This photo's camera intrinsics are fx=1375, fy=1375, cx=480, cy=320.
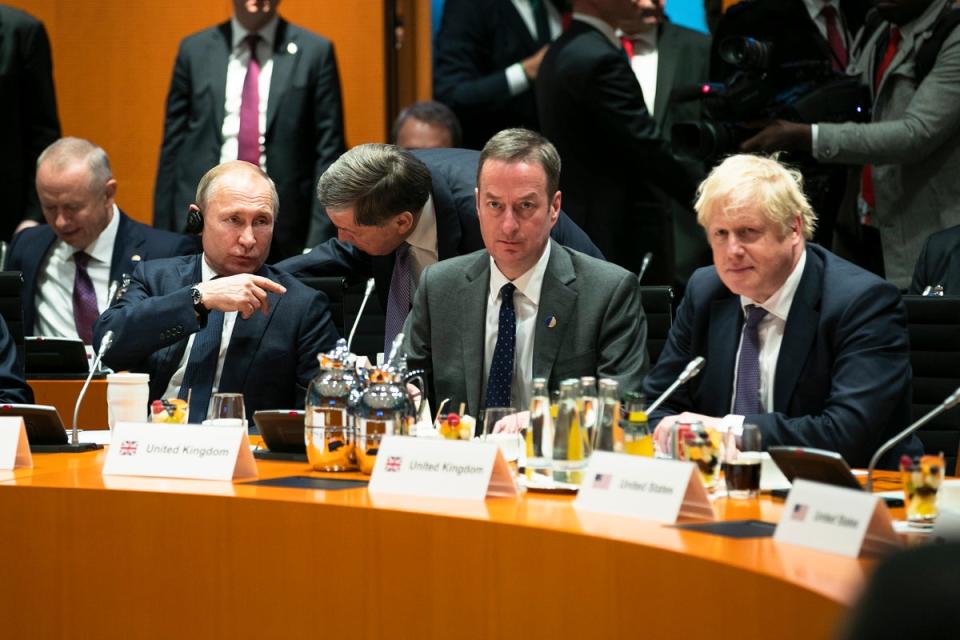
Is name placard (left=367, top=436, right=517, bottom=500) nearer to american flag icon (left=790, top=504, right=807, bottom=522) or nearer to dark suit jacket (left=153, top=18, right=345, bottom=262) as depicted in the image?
american flag icon (left=790, top=504, right=807, bottom=522)

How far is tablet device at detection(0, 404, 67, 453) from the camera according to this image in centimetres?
296

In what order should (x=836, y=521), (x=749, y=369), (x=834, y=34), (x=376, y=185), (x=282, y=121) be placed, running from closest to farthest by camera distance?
(x=836, y=521), (x=749, y=369), (x=376, y=185), (x=834, y=34), (x=282, y=121)

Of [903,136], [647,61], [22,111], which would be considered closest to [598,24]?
[647,61]

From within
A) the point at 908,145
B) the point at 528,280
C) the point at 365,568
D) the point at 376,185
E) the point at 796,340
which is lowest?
the point at 365,568

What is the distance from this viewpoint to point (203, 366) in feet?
12.0

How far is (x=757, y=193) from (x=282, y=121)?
2.99 metres

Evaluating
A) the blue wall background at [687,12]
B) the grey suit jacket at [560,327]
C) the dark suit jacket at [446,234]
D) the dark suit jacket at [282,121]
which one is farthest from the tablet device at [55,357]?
the blue wall background at [687,12]

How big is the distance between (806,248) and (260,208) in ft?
5.04

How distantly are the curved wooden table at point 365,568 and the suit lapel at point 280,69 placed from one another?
3012 mm

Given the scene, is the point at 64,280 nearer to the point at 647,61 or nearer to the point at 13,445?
the point at 647,61

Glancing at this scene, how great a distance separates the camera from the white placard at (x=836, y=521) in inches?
68.8

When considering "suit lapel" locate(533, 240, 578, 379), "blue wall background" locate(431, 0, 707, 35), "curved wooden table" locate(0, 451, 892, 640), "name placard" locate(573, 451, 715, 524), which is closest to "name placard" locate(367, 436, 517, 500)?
"curved wooden table" locate(0, 451, 892, 640)

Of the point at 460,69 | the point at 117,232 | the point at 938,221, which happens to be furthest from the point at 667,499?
the point at 460,69

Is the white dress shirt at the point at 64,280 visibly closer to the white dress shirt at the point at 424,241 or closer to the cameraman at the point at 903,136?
the white dress shirt at the point at 424,241
